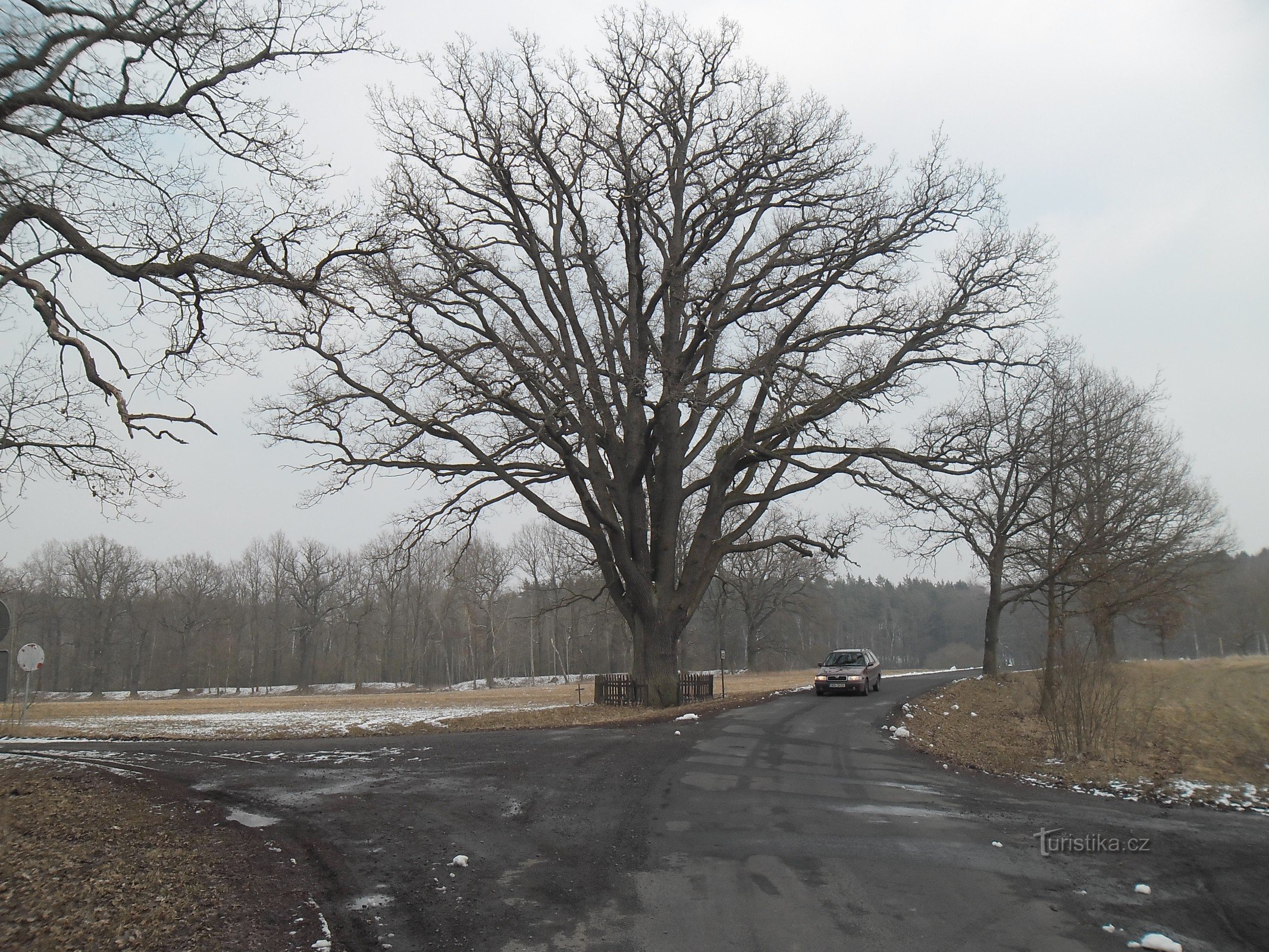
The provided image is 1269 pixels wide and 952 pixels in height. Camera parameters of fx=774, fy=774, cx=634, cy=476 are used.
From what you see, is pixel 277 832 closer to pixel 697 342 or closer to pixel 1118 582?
pixel 697 342

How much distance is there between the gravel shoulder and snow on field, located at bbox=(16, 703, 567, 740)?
31.7ft

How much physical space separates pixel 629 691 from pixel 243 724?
1205 cm

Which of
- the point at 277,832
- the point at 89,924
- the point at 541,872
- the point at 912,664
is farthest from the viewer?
the point at 912,664

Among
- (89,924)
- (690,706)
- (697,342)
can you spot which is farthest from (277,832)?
(697,342)

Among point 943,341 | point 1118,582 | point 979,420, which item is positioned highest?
point 943,341

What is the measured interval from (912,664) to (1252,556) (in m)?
46.2

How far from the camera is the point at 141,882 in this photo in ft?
20.5

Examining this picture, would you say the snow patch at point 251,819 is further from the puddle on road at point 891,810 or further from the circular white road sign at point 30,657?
the circular white road sign at point 30,657

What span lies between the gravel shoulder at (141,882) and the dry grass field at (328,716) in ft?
31.6

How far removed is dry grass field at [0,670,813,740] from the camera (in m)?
19.1

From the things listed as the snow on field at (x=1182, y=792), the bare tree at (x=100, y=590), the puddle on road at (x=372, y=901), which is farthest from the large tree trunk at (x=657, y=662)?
the bare tree at (x=100, y=590)

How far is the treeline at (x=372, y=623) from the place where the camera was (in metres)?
65.2

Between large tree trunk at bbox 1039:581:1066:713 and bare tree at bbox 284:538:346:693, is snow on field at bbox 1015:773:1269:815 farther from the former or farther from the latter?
bare tree at bbox 284:538:346:693

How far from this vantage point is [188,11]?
9.79 metres
